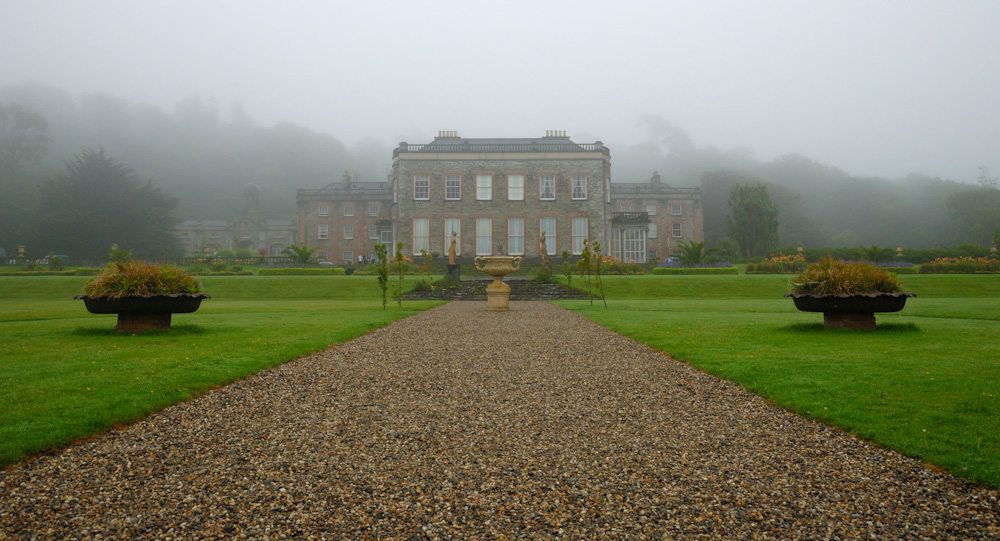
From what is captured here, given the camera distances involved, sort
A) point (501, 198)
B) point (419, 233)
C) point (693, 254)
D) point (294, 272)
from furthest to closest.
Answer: point (501, 198) → point (419, 233) → point (693, 254) → point (294, 272)

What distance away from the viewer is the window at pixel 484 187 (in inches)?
1626

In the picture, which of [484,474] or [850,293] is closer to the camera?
[484,474]

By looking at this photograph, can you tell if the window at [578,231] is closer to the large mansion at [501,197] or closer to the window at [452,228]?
the large mansion at [501,197]

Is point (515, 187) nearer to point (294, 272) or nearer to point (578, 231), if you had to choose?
point (578, 231)

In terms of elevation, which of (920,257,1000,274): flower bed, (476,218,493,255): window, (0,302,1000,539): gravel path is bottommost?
(0,302,1000,539): gravel path

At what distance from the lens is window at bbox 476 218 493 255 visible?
41062mm

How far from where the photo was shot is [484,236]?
4112cm

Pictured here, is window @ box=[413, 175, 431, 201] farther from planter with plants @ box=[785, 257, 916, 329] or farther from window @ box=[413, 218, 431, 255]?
planter with plants @ box=[785, 257, 916, 329]

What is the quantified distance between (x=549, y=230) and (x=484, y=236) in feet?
15.5

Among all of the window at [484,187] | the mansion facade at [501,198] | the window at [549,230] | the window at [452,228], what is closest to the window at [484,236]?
the mansion facade at [501,198]

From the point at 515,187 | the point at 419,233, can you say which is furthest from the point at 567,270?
the point at 419,233

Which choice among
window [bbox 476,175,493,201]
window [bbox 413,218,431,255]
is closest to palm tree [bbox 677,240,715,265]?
window [bbox 476,175,493,201]

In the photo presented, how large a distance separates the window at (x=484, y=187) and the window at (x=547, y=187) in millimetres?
3573

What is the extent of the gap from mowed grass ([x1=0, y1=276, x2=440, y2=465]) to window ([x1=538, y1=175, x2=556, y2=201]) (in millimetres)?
27006
